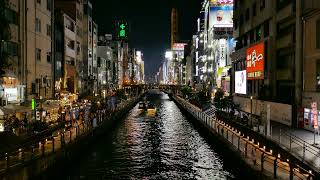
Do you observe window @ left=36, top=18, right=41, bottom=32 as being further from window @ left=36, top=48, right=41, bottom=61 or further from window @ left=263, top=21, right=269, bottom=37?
window @ left=263, top=21, right=269, bottom=37

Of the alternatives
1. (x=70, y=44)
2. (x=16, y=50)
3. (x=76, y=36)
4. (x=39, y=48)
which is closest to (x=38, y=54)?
(x=39, y=48)

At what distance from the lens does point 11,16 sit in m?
45.5

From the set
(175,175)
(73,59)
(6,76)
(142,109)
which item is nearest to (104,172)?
(175,175)

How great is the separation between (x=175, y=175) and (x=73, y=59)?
58.7 meters

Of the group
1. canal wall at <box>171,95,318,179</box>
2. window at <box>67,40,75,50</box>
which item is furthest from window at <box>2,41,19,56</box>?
window at <box>67,40,75,50</box>

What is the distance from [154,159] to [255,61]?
27038 mm

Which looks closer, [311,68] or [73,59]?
[311,68]

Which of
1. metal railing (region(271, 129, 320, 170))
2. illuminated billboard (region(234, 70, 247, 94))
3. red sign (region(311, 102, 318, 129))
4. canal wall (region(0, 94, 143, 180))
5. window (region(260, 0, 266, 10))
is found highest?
window (region(260, 0, 266, 10))

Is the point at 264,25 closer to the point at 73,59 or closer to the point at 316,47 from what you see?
the point at 316,47

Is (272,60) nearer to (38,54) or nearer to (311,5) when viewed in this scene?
(311,5)

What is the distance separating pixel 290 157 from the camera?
82.5 ft

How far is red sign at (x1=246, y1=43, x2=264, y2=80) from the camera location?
5478 centimetres

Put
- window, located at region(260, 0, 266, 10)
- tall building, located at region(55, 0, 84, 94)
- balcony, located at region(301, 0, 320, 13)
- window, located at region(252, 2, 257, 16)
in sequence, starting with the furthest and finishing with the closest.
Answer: tall building, located at region(55, 0, 84, 94) → window, located at region(252, 2, 257, 16) → window, located at region(260, 0, 266, 10) → balcony, located at region(301, 0, 320, 13)

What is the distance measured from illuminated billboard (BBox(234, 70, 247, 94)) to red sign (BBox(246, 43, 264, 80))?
2.81 metres
